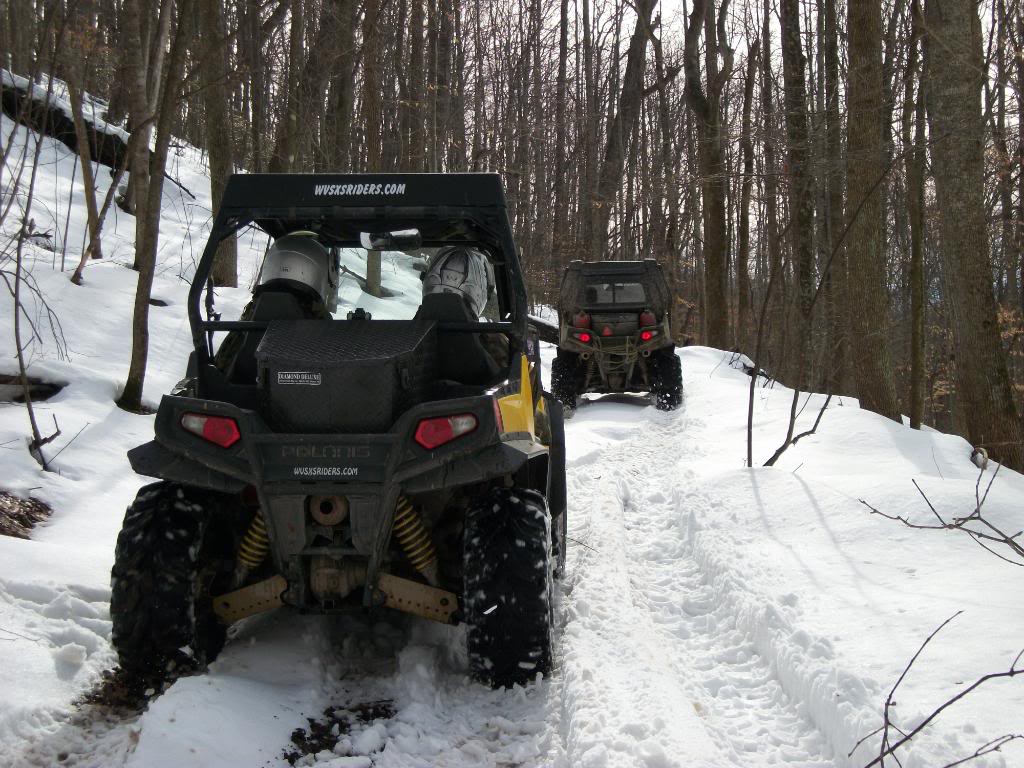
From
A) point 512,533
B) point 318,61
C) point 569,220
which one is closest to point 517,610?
point 512,533

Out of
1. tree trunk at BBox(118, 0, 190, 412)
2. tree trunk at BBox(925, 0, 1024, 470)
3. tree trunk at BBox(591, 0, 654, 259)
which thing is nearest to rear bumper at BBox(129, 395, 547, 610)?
tree trunk at BBox(118, 0, 190, 412)

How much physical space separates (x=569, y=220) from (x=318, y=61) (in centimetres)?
1878

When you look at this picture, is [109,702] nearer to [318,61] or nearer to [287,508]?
[287,508]

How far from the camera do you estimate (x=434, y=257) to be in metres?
4.18

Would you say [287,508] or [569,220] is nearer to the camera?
[287,508]

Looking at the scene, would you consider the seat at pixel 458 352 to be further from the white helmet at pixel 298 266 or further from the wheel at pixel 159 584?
the wheel at pixel 159 584

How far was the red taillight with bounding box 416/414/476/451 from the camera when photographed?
10.0 feet

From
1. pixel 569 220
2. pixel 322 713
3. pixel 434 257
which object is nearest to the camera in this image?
pixel 322 713

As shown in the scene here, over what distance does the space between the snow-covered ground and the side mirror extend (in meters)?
1.68

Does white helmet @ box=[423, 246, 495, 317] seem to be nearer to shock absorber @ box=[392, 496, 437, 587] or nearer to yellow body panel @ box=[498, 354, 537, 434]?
yellow body panel @ box=[498, 354, 537, 434]

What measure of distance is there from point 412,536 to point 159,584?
909 millimetres

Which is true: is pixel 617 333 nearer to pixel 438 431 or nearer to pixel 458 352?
pixel 458 352

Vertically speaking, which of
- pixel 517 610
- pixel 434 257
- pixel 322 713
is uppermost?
pixel 434 257

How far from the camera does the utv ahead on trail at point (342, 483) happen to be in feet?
9.97
